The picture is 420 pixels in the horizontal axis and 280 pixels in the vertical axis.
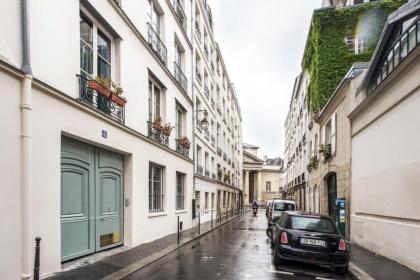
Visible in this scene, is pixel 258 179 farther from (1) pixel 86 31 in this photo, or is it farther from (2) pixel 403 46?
(1) pixel 86 31

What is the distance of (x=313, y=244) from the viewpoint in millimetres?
8219

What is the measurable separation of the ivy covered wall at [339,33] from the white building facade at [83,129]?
9.16m

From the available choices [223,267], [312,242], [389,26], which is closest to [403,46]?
[389,26]

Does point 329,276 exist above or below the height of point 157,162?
below

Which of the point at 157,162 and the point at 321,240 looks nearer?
the point at 321,240

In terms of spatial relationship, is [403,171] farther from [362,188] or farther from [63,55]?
[63,55]

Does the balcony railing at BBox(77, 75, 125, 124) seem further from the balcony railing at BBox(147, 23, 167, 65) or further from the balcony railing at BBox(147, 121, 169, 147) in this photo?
the balcony railing at BBox(147, 23, 167, 65)

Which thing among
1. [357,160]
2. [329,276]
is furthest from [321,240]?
[357,160]

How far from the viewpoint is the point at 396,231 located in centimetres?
891

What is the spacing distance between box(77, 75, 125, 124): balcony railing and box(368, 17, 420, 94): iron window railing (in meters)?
7.32

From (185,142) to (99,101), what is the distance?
8.54 metres

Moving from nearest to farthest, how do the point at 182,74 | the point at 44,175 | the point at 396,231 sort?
the point at 44,175 → the point at 396,231 → the point at 182,74

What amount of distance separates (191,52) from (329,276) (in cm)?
1500

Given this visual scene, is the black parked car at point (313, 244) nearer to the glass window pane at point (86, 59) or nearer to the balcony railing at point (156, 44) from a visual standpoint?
the glass window pane at point (86, 59)
